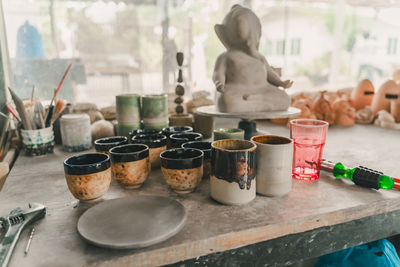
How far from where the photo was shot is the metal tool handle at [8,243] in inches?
21.7

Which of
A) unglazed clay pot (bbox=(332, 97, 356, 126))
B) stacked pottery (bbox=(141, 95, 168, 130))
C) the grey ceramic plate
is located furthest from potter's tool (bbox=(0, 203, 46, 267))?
unglazed clay pot (bbox=(332, 97, 356, 126))

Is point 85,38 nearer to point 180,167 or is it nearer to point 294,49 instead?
point 180,167

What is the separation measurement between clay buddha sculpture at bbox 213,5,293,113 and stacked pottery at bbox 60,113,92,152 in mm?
630

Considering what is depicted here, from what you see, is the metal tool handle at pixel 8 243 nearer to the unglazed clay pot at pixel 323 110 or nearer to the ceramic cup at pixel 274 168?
the ceramic cup at pixel 274 168

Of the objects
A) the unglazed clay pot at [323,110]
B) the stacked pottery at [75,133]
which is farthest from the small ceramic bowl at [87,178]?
the unglazed clay pot at [323,110]

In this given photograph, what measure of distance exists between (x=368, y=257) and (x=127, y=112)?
1111mm

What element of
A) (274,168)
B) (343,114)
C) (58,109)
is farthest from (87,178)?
(343,114)

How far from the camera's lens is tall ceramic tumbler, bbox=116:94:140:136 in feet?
4.36

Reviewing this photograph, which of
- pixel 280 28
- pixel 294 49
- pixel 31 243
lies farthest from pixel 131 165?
pixel 294 49

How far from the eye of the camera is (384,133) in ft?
5.78

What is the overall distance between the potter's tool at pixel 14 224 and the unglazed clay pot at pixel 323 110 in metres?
1.71

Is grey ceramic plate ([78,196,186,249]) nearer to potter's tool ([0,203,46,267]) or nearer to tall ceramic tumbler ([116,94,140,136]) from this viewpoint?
potter's tool ([0,203,46,267])

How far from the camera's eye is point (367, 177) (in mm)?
894

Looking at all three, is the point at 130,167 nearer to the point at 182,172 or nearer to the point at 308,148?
the point at 182,172
